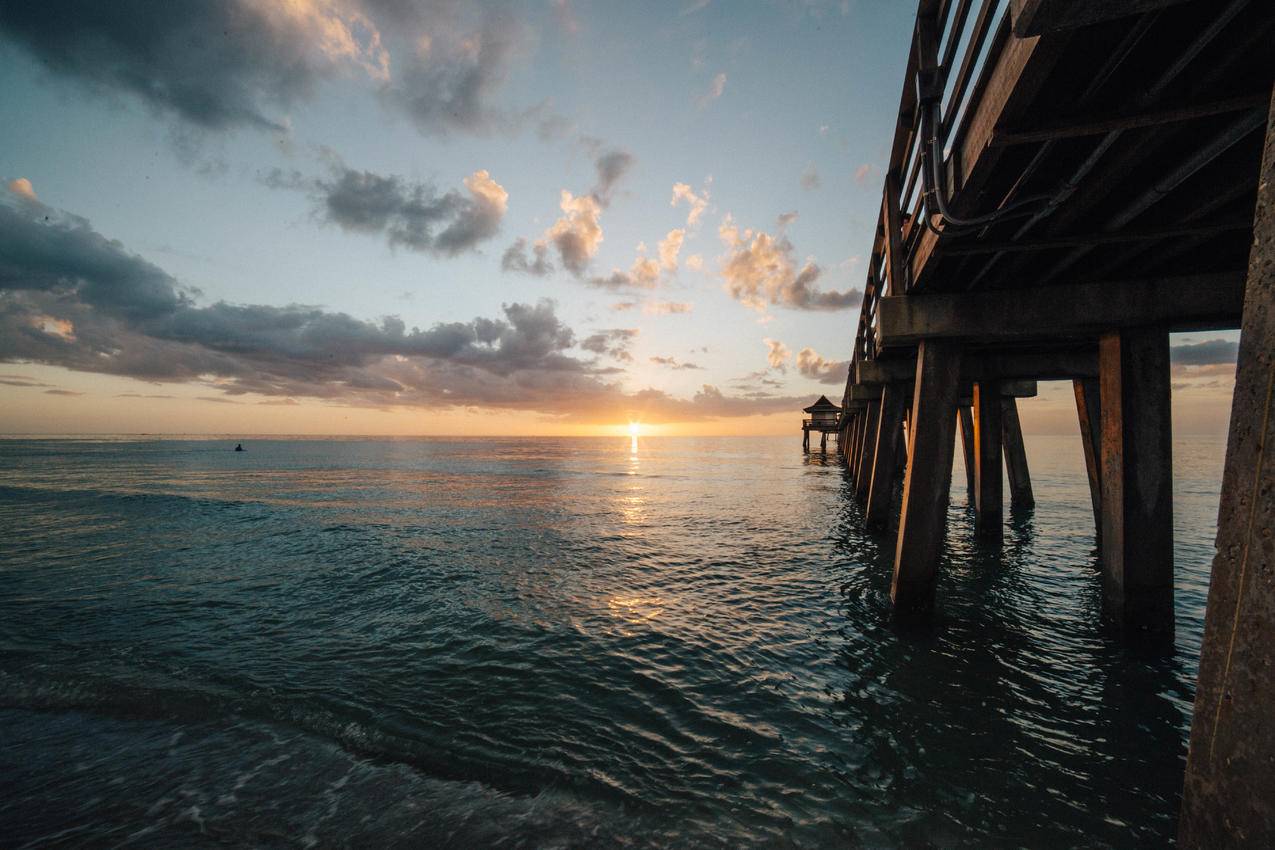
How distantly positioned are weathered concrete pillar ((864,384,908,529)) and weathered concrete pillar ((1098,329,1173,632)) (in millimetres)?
6454

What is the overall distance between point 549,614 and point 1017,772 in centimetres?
629

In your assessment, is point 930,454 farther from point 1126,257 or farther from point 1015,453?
point 1015,453

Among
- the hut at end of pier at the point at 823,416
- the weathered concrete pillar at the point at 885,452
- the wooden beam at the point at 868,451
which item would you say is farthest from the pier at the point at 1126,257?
the hut at end of pier at the point at 823,416

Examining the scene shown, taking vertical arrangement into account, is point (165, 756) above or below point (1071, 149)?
below

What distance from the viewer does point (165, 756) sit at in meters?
4.46

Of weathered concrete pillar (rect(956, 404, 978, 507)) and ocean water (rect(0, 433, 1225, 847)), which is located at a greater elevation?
weathered concrete pillar (rect(956, 404, 978, 507))

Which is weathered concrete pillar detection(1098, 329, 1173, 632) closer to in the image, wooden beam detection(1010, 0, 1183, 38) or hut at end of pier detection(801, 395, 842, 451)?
wooden beam detection(1010, 0, 1183, 38)

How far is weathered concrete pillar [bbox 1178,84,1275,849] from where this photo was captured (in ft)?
7.03

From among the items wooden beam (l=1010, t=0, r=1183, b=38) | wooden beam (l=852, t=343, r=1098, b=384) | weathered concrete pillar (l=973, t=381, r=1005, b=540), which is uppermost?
wooden beam (l=1010, t=0, r=1183, b=38)

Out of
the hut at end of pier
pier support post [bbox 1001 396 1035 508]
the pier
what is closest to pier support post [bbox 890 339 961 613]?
the pier

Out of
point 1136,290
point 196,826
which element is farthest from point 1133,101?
point 196,826

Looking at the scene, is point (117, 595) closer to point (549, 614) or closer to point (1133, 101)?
point (549, 614)

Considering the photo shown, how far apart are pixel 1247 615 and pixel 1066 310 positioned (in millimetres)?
5134

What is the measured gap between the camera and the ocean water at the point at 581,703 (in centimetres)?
369
